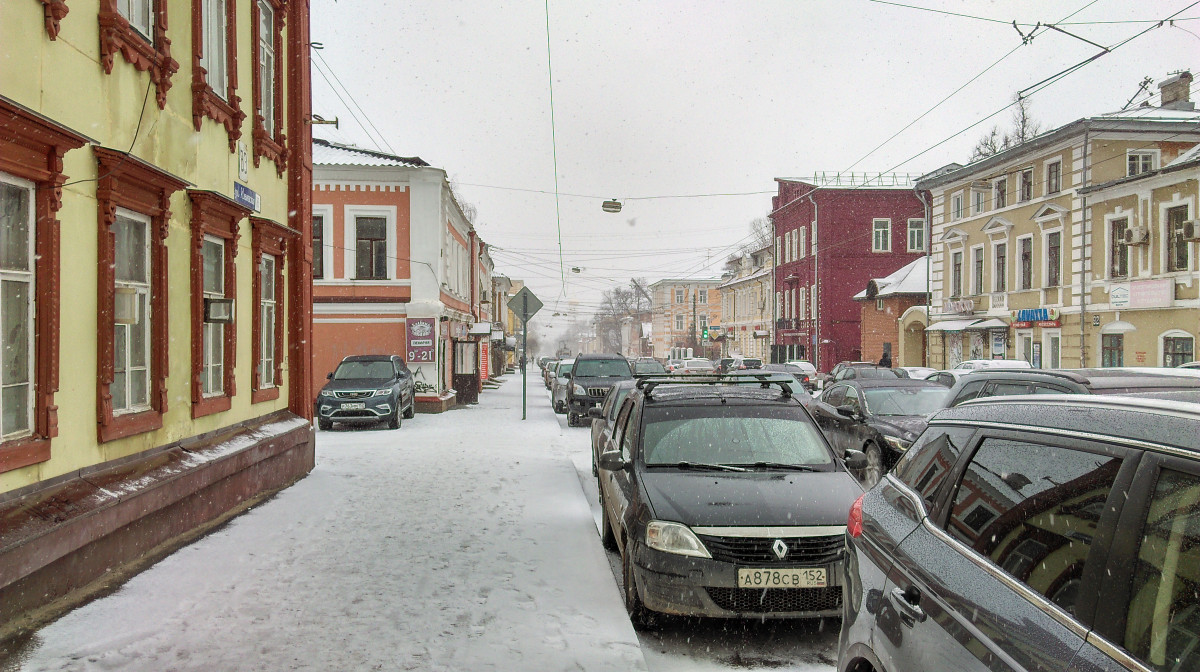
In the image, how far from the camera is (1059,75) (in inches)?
509

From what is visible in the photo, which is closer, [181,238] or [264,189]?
[181,238]

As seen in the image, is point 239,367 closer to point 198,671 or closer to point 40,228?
point 40,228

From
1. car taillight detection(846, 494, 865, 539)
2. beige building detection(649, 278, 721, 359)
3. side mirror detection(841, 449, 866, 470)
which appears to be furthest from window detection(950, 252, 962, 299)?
beige building detection(649, 278, 721, 359)

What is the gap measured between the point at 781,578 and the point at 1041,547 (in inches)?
107

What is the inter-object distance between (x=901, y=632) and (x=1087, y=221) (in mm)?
28722

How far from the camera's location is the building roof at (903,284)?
4131 centimetres

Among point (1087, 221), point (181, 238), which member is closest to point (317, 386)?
point (181, 238)

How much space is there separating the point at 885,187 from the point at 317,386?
132 ft

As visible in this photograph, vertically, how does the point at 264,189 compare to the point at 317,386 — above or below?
above

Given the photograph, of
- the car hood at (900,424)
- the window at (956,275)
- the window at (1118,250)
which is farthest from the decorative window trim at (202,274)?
the window at (956,275)

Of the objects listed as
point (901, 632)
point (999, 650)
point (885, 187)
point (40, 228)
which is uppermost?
point (885, 187)

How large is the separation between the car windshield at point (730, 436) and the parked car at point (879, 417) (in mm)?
4383

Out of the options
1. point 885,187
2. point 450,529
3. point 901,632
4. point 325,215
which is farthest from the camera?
point 885,187

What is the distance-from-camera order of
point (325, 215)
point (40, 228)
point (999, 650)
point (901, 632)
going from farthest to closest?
point (325, 215)
point (40, 228)
point (901, 632)
point (999, 650)
